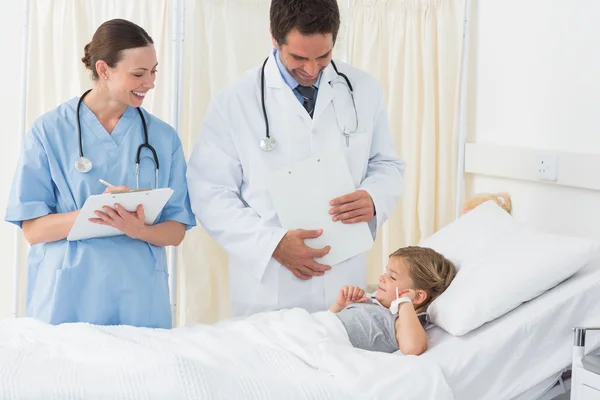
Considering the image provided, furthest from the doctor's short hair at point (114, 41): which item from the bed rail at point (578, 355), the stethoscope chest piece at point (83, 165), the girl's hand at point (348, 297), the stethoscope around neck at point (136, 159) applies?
the bed rail at point (578, 355)

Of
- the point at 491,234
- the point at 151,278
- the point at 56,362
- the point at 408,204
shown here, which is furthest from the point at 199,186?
the point at 408,204

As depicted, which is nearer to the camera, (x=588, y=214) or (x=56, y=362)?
(x=56, y=362)

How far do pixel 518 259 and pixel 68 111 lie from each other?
1.32 metres

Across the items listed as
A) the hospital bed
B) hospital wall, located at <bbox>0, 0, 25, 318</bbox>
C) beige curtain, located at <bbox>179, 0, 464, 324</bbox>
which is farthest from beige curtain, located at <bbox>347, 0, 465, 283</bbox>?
hospital wall, located at <bbox>0, 0, 25, 318</bbox>

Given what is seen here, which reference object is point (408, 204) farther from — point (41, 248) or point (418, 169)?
point (41, 248)

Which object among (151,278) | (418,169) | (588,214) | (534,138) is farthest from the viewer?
(418,169)

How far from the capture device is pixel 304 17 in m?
2.09

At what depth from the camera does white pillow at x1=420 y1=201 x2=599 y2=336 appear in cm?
198

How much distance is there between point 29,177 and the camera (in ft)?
6.93

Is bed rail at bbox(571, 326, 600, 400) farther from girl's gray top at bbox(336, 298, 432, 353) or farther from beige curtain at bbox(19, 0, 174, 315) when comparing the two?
beige curtain at bbox(19, 0, 174, 315)

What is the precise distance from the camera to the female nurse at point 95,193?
211 cm

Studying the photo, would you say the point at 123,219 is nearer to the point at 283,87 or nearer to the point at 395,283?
the point at 283,87

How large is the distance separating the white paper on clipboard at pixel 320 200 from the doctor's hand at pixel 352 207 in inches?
0.9

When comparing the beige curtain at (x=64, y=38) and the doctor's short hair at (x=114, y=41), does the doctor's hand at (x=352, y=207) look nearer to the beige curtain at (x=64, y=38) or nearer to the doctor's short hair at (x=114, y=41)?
the doctor's short hair at (x=114, y=41)
